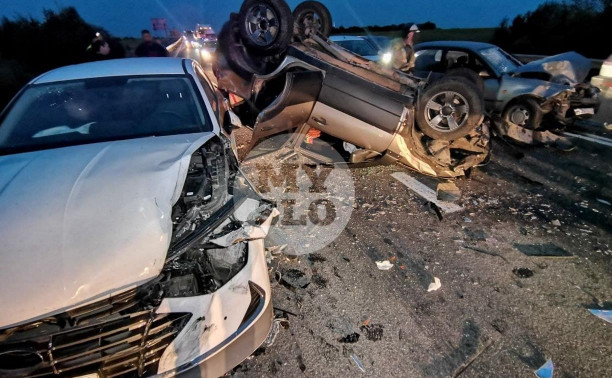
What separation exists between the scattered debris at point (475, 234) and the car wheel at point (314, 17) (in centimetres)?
387

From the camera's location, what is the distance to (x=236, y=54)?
4.45 meters

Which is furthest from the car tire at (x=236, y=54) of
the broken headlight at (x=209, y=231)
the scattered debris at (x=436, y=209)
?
the scattered debris at (x=436, y=209)

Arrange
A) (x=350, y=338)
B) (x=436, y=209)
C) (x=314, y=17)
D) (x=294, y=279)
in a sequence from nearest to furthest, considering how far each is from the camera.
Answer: (x=350, y=338) → (x=294, y=279) → (x=436, y=209) → (x=314, y=17)

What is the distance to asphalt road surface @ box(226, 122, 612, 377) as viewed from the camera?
206 cm

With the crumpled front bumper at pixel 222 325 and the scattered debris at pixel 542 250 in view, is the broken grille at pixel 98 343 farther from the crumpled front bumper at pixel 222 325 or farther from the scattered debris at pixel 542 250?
the scattered debris at pixel 542 250

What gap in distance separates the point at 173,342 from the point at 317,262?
1.57 meters

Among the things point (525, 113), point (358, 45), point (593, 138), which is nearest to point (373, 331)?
point (525, 113)

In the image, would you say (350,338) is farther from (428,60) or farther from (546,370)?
(428,60)

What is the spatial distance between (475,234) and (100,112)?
11.5ft

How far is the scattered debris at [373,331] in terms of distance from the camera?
7.29 ft

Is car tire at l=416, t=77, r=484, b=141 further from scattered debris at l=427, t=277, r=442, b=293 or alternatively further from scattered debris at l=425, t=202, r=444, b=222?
scattered debris at l=427, t=277, r=442, b=293

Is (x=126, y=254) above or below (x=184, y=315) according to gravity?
above

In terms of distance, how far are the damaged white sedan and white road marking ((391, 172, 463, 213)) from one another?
8.24ft

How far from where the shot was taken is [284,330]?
2271mm
